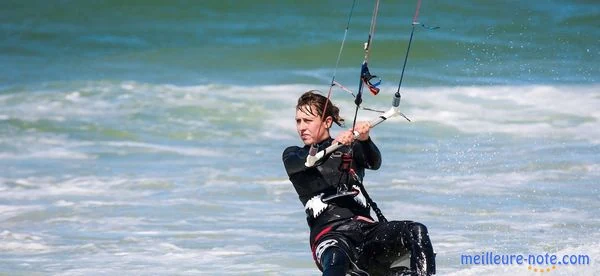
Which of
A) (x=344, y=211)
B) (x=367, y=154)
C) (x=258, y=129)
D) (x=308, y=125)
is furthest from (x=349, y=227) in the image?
(x=258, y=129)

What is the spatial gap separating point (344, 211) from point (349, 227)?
0.30 feet

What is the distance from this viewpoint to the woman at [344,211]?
556 centimetres

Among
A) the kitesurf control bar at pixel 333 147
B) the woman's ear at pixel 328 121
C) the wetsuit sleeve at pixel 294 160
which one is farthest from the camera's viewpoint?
the woman's ear at pixel 328 121

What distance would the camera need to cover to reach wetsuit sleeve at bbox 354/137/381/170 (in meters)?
5.91

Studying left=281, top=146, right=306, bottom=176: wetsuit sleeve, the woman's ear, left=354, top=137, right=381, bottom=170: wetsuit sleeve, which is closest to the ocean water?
left=354, top=137, right=381, bottom=170: wetsuit sleeve

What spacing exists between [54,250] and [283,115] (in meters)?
5.04

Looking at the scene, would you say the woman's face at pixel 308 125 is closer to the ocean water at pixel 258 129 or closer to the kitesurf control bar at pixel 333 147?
the kitesurf control bar at pixel 333 147

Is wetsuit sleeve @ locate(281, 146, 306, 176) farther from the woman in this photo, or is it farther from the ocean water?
the ocean water

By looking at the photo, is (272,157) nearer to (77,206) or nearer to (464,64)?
(77,206)

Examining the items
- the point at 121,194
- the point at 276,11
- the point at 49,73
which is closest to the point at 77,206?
the point at 121,194

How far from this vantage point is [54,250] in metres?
8.56

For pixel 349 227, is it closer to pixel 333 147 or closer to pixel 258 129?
pixel 333 147

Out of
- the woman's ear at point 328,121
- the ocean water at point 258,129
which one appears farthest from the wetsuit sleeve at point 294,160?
the ocean water at point 258,129

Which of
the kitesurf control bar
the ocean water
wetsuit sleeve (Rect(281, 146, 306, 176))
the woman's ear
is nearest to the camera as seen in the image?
the kitesurf control bar
